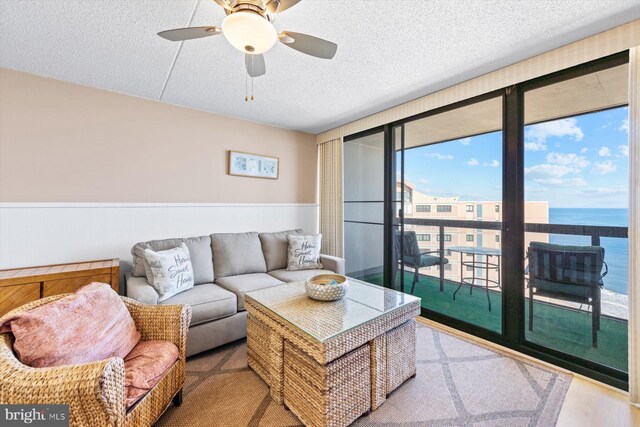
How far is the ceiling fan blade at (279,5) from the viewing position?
1.34 metres

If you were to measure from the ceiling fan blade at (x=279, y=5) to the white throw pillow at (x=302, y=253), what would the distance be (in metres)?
2.36

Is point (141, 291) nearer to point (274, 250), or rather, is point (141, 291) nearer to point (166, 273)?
point (166, 273)

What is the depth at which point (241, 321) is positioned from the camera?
240 cm

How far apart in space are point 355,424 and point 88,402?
1.30 m

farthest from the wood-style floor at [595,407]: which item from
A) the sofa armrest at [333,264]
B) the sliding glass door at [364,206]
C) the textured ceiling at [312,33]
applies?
the textured ceiling at [312,33]

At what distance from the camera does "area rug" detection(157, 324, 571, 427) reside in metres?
1.56

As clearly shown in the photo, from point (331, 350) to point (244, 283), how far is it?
150cm

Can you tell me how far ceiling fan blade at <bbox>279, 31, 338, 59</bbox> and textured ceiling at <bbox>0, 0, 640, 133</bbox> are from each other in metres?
0.24

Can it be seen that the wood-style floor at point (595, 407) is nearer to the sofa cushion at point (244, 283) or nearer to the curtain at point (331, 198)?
the sofa cushion at point (244, 283)

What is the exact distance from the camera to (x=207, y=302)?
223cm

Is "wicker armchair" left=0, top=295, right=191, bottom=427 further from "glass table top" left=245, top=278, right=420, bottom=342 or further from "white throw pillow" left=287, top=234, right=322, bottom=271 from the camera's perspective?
"white throw pillow" left=287, top=234, right=322, bottom=271

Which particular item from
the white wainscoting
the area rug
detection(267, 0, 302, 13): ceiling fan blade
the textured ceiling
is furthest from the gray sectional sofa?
detection(267, 0, 302, 13): ceiling fan blade

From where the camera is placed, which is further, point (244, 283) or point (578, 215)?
point (244, 283)

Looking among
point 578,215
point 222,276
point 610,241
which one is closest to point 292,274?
point 222,276
